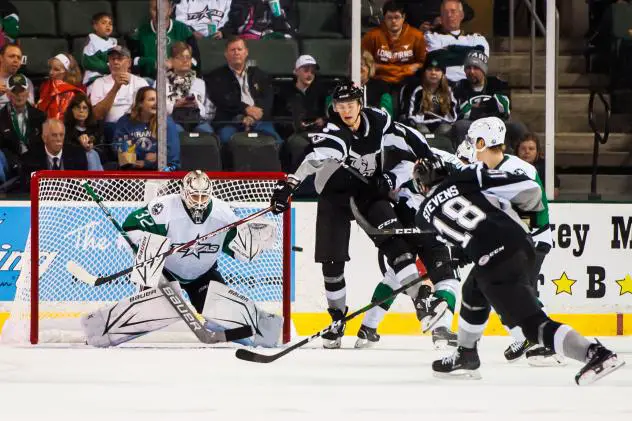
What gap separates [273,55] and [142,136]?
83 cm

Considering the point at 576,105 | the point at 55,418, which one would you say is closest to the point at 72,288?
the point at 55,418

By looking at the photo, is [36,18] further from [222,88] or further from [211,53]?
[222,88]

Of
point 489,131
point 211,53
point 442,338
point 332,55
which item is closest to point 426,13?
point 332,55

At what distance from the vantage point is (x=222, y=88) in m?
7.06

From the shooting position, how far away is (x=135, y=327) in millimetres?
5770

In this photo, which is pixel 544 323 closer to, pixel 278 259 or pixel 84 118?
pixel 278 259

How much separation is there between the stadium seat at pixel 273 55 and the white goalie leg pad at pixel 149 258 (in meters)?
1.62

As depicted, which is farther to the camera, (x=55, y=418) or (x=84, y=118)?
(x=84, y=118)

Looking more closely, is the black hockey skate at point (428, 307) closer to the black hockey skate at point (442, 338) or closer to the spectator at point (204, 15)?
the black hockey skate at point (442, 338)

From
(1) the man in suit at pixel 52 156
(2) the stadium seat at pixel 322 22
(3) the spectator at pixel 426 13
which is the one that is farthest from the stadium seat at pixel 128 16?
(3) the spectator at pixel 426 13

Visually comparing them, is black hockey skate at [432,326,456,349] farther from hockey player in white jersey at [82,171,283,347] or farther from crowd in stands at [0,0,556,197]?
crowd in stands at [0,0,556,197]

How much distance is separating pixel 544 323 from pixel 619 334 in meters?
2.44

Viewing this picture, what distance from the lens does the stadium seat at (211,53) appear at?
280 inches

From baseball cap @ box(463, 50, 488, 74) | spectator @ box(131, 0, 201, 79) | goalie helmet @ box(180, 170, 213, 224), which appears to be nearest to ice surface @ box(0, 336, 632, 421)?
goalie helmet @ box(180, 170, 213, 224)
